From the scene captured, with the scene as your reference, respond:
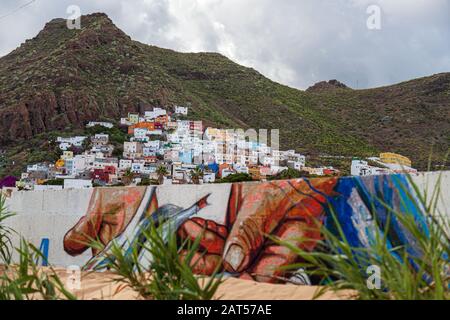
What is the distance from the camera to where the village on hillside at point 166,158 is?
57250 millimetres

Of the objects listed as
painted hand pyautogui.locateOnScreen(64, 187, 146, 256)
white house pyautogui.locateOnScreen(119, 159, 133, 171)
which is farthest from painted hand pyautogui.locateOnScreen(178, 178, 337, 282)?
white house pyautogui.locateOnScreen(119, 159, 133, 171)

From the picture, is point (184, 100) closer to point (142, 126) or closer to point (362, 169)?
point (142, 126)

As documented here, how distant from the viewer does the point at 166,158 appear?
71500 millimetres

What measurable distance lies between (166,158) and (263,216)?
64778 millimetres

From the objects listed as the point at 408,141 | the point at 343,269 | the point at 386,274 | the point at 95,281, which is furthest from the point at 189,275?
the point at 408,141

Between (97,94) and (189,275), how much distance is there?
76994mm

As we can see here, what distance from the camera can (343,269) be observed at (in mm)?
3695

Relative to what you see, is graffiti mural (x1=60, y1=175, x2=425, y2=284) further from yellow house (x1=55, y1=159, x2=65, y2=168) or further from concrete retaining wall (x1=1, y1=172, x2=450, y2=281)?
yellow house (x1=55, y1=159, x2=65, y2=168)

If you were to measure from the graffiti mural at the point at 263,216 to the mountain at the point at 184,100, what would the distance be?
180 feet

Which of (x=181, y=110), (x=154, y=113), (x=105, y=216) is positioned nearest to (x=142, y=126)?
(x=154, y=113)

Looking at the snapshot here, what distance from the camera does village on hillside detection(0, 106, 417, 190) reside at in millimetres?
57250

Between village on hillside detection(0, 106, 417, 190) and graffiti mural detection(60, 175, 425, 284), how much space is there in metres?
42.8

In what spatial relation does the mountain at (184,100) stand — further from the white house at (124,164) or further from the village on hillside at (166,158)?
the white house at (124,164)

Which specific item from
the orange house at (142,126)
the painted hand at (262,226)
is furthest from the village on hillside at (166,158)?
the painted hand at (262,226)
